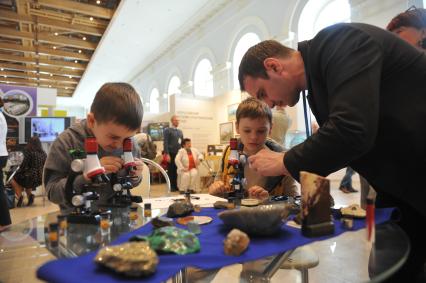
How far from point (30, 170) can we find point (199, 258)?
6.52m

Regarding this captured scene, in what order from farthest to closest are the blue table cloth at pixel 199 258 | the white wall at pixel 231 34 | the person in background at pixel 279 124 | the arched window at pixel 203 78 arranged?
1. the arched window at pixel 203 78
2. the white wall at pixel 231 34
3. the person in background at pixel 279 124
4. the blue table cloth at pixel 199 258

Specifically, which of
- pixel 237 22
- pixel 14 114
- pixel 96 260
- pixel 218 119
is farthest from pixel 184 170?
pixel 96 260

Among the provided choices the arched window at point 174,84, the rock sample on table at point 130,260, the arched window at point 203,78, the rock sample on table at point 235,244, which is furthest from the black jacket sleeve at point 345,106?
the arched window at point 174,84

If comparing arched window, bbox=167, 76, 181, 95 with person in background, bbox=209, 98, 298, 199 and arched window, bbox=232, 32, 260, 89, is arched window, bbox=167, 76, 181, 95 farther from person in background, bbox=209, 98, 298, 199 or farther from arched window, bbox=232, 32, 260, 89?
person in background, bbox=209, 98, 298, 199

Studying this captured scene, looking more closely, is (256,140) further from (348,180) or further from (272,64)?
(348,180)

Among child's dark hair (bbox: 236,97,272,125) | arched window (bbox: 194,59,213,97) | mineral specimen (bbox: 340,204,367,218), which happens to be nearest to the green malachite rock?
mineral specimen (bbox: 340,204,367,218)

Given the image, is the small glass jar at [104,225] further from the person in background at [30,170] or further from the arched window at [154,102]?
the arched window at [154,102]

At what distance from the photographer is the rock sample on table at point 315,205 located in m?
0.81

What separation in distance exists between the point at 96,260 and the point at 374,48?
0.86m

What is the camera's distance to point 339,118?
830 mm

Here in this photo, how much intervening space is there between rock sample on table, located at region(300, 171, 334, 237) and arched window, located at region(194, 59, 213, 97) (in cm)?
1095

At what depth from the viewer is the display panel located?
725 cm

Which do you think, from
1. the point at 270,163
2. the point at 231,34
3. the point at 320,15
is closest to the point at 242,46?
the point at 231,34

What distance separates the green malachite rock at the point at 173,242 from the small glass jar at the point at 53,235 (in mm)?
282
